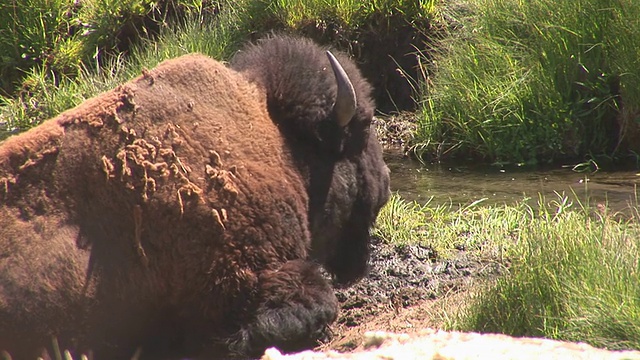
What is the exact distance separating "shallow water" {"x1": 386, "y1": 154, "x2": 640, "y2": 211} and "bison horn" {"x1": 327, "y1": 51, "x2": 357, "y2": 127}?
2.79 metres

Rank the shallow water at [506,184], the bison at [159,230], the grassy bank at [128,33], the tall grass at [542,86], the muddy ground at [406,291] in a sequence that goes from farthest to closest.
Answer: the grassy bank at [128,33] < the tall grass at [542,86] < the shallow water at [506,184] < the muddy ground at [406,291] < the bison at [159,230]

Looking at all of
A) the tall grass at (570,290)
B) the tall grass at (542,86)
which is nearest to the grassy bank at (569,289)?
the tall grass at (570,290)

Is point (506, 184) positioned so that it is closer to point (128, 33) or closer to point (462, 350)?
point (462, 350)

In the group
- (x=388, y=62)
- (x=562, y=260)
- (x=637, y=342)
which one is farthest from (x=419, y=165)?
(x=637, y=342)

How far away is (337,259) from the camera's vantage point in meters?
5.48

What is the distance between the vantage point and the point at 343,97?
16.7 feet

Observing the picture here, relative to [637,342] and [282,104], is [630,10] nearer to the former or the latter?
[282,104]

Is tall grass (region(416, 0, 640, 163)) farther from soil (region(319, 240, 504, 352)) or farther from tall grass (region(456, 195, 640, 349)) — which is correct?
tall grass (region(456, 195, 640, 349))

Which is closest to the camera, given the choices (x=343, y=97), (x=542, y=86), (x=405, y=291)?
(x=343, y=97)

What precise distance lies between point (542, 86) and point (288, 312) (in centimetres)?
552

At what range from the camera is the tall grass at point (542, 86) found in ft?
29.9

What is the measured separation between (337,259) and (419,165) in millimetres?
4389

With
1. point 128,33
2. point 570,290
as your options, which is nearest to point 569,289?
point 570,290

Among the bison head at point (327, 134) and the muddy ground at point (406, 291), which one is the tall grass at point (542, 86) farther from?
the bison head at point (327, 134)
